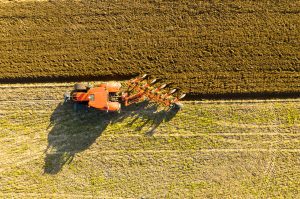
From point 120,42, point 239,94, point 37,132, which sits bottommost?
point 37,132

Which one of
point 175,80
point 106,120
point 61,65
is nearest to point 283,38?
point 175,80

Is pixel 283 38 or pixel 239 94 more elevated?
pixel 283 38

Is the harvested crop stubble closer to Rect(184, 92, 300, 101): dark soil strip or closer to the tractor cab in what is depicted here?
Rect(184, 92, 300, 101): dark soil strip

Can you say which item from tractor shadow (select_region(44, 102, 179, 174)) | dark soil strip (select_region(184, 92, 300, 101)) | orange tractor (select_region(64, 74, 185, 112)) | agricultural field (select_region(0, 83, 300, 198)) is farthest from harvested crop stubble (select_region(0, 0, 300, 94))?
tractor shadow (select_region(44, 102, 179, 174))

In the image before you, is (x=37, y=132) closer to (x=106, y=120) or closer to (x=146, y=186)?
(x=106, y=120)

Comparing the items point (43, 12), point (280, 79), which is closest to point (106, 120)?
point (43, 12)
